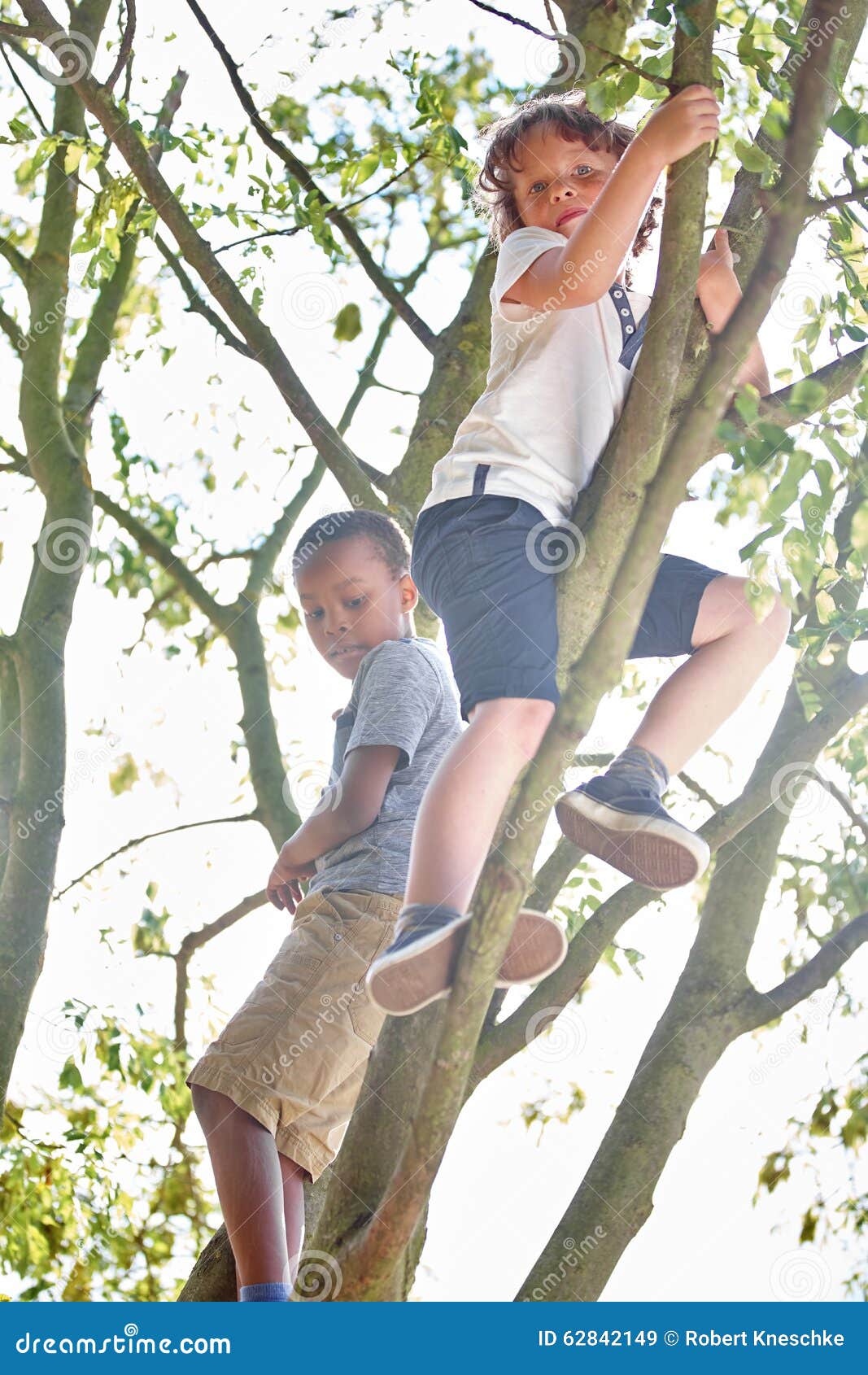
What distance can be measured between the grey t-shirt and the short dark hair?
0.27 metres

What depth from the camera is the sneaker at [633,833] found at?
230 cm

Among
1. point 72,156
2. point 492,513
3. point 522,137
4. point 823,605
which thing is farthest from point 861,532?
point 72,156

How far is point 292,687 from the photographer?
619 centimetres

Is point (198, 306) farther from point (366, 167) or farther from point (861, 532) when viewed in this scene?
point (861, 532)

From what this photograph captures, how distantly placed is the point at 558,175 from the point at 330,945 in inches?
61.5

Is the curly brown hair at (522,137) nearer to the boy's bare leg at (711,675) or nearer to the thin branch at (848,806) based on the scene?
the boy's bare leg at (711,675)

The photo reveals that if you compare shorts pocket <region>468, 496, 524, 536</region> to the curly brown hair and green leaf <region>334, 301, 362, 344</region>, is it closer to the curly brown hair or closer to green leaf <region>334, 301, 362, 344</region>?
the curly brown hair

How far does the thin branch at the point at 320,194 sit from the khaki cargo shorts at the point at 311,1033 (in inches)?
83.7

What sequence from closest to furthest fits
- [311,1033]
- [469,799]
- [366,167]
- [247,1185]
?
[469,799] → [247,1185] → [311,1033] → [366,167]

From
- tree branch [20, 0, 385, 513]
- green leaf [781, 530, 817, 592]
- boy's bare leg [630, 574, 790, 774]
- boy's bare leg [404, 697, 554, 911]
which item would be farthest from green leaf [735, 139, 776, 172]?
tree branch [20, 0, 385, 513]

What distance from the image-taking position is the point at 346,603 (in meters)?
3.05

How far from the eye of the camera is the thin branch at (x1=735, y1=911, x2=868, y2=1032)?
348cm
